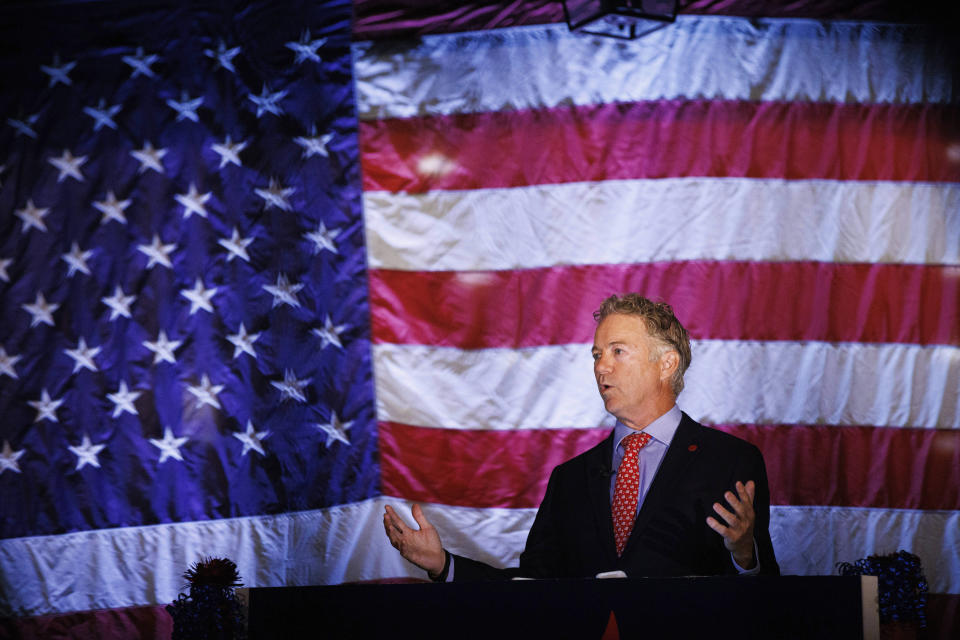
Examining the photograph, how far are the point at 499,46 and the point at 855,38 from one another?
1562 mm

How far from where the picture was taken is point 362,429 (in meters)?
3.58

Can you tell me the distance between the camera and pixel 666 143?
3.49 metres

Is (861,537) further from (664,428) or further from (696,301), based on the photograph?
(664,428)

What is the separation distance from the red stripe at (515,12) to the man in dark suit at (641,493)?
1.64 metres

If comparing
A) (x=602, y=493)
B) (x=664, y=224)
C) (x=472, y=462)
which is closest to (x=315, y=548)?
(x=472, y=462)

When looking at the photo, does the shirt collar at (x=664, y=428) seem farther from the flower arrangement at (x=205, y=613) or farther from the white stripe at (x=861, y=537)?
the flower arrangement at (x=205, y=613)

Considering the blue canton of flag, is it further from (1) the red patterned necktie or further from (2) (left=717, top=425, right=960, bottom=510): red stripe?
(2) (left=717, top=425, right=960, bottom=510): red stripe

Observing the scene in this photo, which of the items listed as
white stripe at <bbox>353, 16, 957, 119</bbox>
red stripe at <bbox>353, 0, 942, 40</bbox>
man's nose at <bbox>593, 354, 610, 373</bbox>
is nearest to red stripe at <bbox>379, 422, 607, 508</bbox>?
man's nose at <bbox>593, 354, 610, 373</bbox>

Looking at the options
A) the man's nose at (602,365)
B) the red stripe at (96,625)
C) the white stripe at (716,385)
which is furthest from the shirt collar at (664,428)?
the red stripe at (96,625)

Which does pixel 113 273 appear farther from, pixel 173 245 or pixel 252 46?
pixel 252 46

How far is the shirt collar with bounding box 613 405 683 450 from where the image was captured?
2.39m

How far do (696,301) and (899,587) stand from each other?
133cm

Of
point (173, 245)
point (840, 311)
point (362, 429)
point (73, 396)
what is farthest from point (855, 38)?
point (73, 396)

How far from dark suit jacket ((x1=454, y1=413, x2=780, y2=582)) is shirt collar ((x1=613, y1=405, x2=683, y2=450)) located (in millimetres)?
25
